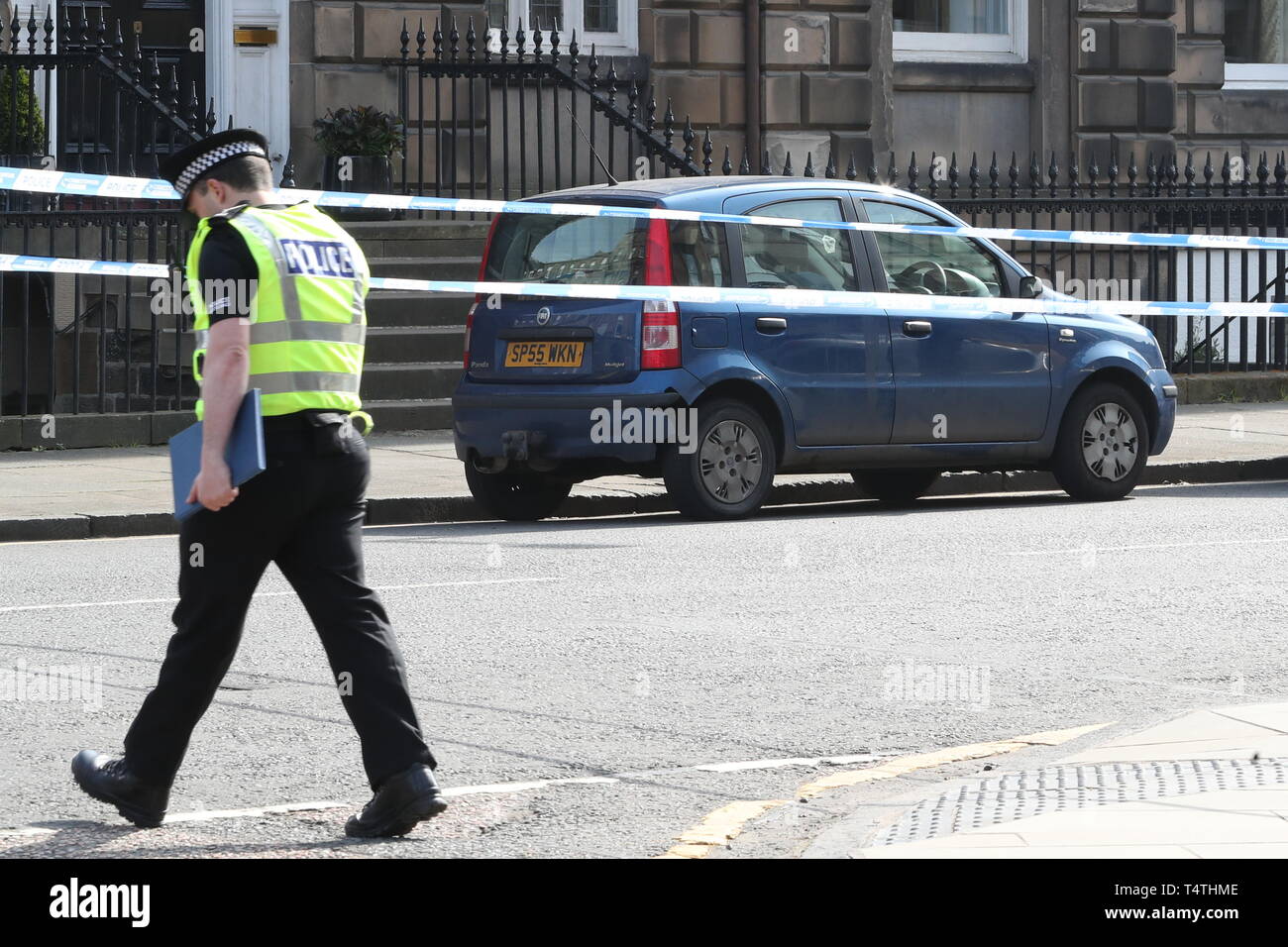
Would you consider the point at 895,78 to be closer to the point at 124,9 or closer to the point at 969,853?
the point at 124,9

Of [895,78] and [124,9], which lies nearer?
[124,9]

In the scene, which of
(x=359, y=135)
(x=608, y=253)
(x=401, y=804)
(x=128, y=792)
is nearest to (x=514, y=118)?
(x=359, y=135)

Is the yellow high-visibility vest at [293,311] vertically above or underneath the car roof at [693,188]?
underneath

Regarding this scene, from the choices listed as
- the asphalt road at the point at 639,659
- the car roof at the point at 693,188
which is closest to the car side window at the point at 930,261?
the car roof at the point at 693,188

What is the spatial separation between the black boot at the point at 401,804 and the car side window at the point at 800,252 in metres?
6.71

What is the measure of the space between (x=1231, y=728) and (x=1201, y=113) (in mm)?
19585

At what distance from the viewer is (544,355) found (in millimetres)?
11664

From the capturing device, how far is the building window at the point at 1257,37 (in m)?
26.0

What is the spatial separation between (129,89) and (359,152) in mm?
2016

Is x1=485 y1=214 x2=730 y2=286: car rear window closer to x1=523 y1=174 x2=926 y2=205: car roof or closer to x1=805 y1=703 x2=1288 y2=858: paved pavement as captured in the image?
x1=523 y1=174 x2=926 y2=205: car roof

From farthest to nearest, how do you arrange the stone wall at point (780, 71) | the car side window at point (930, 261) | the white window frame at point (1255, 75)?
1. the white window frame at point (1255, 75)
2. the stone wall at point (780, 71)
3. the car side window at point (930, 261)

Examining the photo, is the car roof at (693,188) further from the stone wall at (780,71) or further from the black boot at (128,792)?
the stone wall at (780,71)
